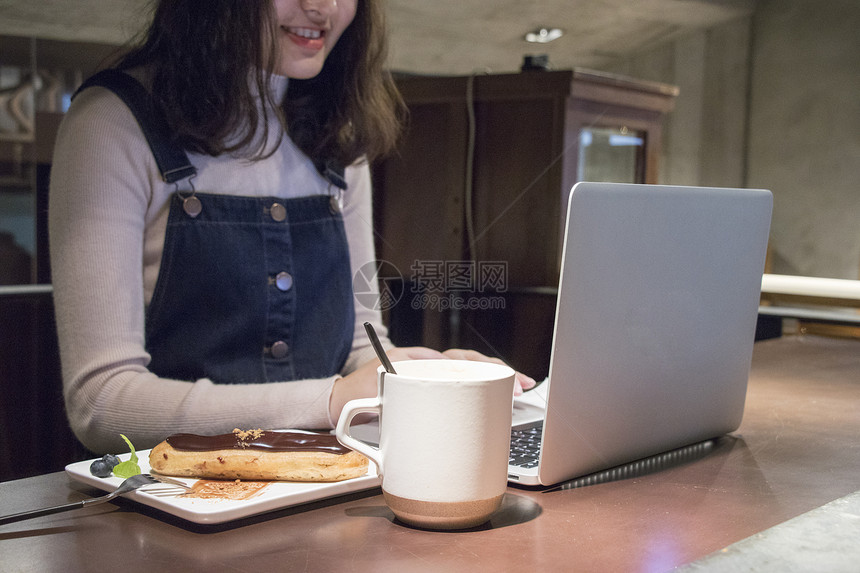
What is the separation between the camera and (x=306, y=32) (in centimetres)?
116

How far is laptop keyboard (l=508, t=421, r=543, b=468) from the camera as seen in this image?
0.72 meters

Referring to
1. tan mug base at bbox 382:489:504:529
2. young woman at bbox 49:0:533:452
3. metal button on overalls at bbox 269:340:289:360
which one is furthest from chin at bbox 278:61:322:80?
tan mug base at bbox 382:489:504:529

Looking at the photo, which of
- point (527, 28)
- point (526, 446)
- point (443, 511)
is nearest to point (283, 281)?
point (526, 446)

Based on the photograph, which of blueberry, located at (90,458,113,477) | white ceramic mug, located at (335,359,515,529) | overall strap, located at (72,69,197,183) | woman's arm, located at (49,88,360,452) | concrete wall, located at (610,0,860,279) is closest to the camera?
white ceramic mug, located at (335,359,515,529)

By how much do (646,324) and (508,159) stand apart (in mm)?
2407

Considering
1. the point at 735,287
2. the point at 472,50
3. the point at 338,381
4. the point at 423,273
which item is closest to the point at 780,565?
the point at 735,287

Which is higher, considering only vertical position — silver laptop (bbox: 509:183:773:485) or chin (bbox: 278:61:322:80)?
chin (bbox: 278:61:322:80)

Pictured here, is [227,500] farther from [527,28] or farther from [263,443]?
[527,28]

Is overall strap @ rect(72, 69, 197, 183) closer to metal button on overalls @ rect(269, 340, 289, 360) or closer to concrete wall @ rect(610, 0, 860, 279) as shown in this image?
metal button on overalls @ rect(269, 340, 289, 360)

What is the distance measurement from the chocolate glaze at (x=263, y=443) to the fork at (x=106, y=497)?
0.09 ft

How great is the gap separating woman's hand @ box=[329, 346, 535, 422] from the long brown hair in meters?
0.41

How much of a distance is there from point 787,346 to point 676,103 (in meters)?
5.50

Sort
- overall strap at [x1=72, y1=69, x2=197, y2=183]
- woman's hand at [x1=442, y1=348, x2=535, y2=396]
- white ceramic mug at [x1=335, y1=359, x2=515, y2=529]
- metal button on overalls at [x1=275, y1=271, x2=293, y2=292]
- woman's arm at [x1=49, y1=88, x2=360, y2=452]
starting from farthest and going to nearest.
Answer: metal button on overalls at [x1=275, y1=271, x2=293, y2=292], overall strap at [x1=72, y1=69, x2=197, y2=183], woman's arm at [x1=49, y1=88, x2=360, y2=452], woman's hand at [x1=442, y1=348, x2=535, y2=396], white ceramic mug at [x1=335, y1=359, x2=515, y2=529]

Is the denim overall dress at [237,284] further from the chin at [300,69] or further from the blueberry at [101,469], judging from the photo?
the blueberry at [101,469]
